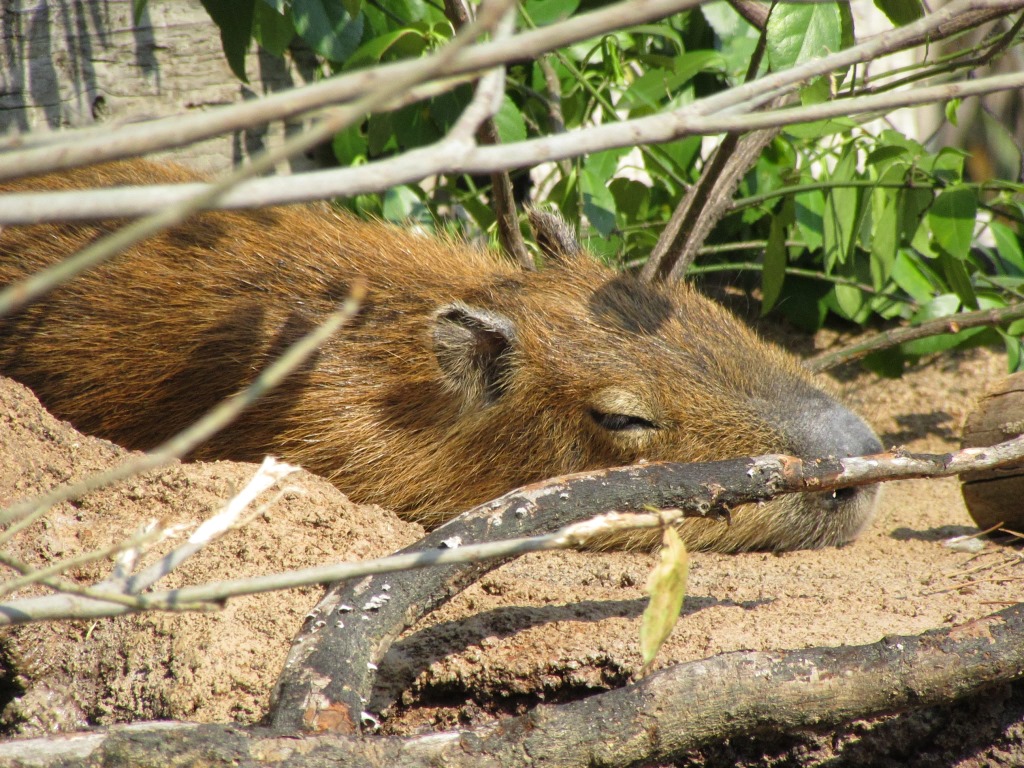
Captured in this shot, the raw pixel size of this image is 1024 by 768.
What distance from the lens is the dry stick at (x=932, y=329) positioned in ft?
13.5

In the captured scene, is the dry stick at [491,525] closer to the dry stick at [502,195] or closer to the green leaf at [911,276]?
the dry stick at [502,195]

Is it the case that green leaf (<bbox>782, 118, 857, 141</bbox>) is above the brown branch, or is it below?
above

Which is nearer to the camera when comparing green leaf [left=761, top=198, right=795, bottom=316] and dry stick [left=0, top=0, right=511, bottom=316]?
dry stick [left=0, top=0, right=511, bottom=316]

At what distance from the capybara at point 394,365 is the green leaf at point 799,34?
1000mm

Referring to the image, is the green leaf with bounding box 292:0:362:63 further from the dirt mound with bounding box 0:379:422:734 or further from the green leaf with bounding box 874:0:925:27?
the green leaf with bounding box 874:0:925:27

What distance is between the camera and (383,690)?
2102 mm

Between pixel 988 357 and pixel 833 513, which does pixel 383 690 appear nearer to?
pixel 833 513

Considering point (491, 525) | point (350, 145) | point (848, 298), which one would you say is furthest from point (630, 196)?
point (491, 525)

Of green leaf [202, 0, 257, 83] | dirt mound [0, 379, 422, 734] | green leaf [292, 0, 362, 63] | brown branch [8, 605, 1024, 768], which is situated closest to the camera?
brown branch [8, 605, 1024, 768]

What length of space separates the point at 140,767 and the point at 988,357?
545 centimetres

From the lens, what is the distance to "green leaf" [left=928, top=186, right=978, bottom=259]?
388 centimetres

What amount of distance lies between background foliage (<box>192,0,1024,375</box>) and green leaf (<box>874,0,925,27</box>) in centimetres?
23

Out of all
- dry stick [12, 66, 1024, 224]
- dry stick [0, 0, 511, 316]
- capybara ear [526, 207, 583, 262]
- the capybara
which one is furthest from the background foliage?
dry stick [0, 0, 511, 316]

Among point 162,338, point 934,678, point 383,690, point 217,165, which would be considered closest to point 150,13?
point 217,165
